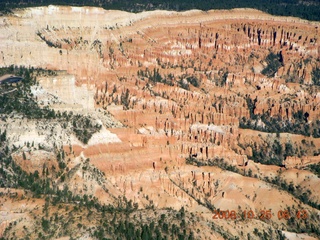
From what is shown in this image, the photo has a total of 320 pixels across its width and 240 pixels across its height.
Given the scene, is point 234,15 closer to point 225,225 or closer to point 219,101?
point 219,101

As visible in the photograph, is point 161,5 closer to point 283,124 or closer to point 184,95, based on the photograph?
point 184,95

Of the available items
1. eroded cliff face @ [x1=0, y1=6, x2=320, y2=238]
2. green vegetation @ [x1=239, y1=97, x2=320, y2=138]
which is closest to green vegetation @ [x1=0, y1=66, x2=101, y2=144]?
eroded cliff face @ [x1=0, y1=6, x2=320, y2=238]

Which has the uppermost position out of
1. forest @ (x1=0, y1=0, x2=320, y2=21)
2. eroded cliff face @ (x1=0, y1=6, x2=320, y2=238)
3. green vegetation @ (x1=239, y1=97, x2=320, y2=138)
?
forest @ (x1=0, y1=0, x2=320, y2=21)

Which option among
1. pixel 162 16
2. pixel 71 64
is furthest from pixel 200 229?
pixel 162 16

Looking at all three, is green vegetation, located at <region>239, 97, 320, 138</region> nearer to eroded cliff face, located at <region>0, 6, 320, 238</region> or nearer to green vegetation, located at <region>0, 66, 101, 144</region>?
eroded cliff face, located at <region>0, 6, 320, 238</region>

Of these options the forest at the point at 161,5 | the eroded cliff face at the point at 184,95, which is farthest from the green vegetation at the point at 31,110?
the forest at the point at 161,5

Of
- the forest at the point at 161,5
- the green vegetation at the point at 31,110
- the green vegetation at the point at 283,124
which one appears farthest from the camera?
the forest at the point at 161,5

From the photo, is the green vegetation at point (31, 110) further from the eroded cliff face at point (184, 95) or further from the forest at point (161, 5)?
the forest at point (161, 5)

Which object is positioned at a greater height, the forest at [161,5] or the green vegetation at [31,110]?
the forest at [161,5]

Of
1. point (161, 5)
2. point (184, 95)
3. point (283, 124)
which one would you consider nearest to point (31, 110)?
point (184, 95)
